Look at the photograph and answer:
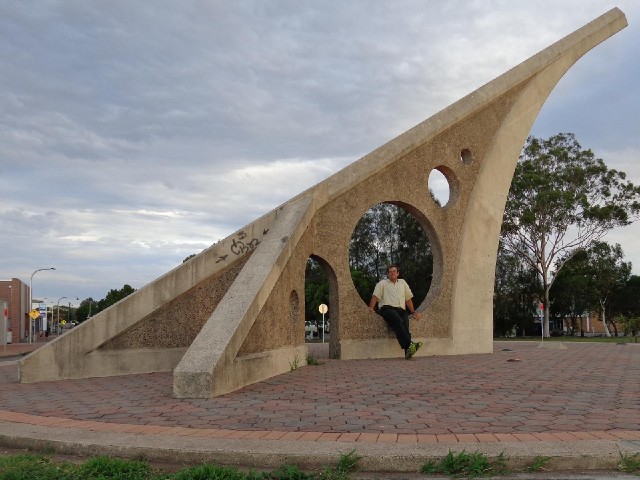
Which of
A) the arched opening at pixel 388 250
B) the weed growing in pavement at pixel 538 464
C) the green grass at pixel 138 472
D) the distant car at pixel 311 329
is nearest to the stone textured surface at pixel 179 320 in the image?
the green grass at pixel 138 472

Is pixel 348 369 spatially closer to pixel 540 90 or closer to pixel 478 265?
pixel 478 265

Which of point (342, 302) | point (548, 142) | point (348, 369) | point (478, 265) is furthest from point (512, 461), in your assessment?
point (548, 142)

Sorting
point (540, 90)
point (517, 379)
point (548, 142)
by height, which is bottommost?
point (517, 379)

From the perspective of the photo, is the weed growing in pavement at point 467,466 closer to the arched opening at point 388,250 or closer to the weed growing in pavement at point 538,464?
the weed growing in pavement at point 538,464

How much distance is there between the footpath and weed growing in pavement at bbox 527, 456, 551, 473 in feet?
0.08

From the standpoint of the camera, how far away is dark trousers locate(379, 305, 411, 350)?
429 inches

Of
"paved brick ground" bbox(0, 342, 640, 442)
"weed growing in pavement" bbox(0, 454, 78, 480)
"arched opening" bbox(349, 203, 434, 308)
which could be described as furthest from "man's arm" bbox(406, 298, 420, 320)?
"arched opening" bbox(349, 203, 434, 308)

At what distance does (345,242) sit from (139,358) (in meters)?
4.08

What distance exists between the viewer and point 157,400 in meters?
6.08

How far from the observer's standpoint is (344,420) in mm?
4914

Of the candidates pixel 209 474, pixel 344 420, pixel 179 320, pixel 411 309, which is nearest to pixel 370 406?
pixel 344 420

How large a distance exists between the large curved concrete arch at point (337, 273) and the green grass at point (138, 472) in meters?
2.41

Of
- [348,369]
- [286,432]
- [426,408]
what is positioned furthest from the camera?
[348,369]

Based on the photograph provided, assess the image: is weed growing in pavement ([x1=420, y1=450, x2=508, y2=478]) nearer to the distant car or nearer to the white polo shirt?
the white polo shirt
